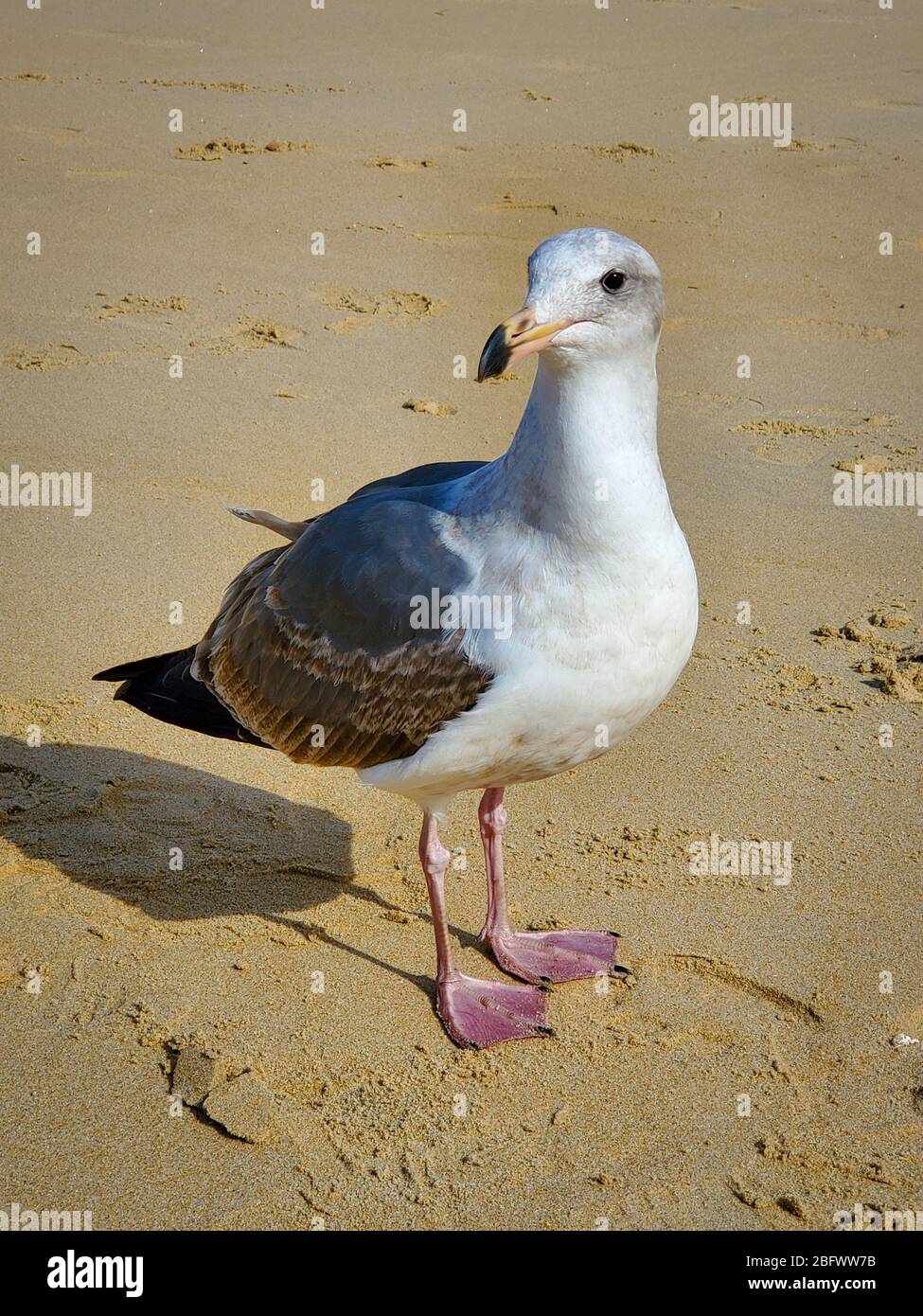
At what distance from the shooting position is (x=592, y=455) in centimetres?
317

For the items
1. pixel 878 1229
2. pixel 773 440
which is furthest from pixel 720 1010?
pixel 773 440

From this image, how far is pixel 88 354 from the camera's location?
7.54 m

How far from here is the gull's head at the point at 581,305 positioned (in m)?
2.92

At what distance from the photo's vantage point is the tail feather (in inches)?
162

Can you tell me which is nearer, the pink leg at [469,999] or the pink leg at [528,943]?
the pink leg at [469,999]

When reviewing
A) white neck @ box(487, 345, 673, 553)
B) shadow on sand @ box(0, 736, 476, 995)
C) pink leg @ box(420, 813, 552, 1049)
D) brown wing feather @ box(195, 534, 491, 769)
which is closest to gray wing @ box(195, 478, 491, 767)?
brown wing feather @ box(195, 534, 491, 769)

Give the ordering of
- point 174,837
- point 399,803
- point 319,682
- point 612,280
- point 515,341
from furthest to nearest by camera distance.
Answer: point 399,803 → point 174,837 → point 319,682 → point 612,280 → point 515,341

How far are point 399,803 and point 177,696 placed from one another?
0.94m

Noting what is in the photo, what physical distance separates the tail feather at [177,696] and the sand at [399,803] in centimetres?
51

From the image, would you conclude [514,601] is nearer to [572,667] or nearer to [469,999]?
[572,667]

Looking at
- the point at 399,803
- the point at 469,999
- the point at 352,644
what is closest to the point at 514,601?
the point at 352,644

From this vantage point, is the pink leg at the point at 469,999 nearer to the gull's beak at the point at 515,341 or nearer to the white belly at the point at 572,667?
the white belly at the point at 572,667

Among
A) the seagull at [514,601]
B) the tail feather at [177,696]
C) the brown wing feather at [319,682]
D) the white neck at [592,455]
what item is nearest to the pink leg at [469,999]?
the seagull at [514,601]

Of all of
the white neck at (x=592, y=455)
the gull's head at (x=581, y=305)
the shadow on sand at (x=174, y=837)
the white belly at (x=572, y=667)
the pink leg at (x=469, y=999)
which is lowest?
the pink leg at (x=469, y=999)
